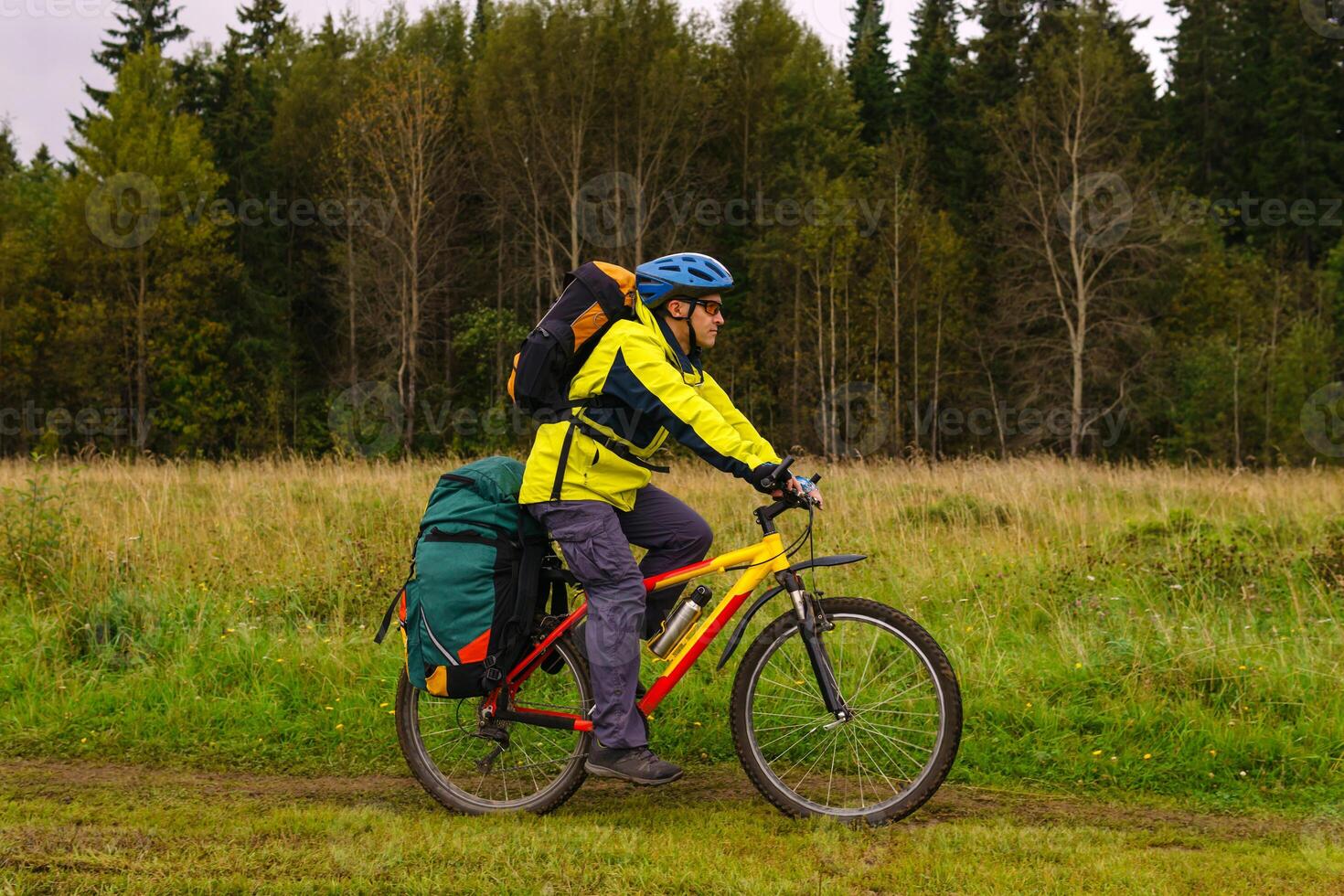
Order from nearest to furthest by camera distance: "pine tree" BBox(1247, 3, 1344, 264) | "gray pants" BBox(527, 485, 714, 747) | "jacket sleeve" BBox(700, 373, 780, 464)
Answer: "gray pants" BBox(527, 485, 714, 747) < "jacket sleeve" BBox(700, 373, 780, 464) < "pine tree" BBox(1247, 3, 1344, 264)

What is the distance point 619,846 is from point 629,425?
5.18 ft

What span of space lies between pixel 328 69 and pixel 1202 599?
47.4 meters

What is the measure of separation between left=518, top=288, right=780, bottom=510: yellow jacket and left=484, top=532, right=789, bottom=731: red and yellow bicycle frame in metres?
0.37

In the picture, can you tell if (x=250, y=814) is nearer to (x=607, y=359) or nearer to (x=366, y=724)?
(x=366, y=724)

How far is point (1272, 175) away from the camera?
49.7 metres

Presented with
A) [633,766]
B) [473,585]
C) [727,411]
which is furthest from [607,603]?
[727,411]

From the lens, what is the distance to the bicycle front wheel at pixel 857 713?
14.7 feet

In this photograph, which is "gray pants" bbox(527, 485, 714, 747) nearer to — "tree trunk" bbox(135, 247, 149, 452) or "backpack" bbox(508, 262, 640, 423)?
"backpack" bbox(508, 262, 640, 423)

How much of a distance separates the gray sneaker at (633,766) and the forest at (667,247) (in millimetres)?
30157

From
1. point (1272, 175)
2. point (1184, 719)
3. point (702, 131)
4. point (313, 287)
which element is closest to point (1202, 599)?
point (1184, 719)

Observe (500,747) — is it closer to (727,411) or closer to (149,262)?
(727,411)

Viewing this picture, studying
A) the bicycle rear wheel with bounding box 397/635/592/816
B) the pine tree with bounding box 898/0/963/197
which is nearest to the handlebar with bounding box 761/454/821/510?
the bicycle rear wheel with bounding box 397/635/592/816

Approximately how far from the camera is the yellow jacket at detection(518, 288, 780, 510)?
14.3ft

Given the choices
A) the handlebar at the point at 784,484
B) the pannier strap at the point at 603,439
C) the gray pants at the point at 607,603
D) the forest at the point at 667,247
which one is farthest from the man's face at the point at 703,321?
the forest at the point at 667,247
